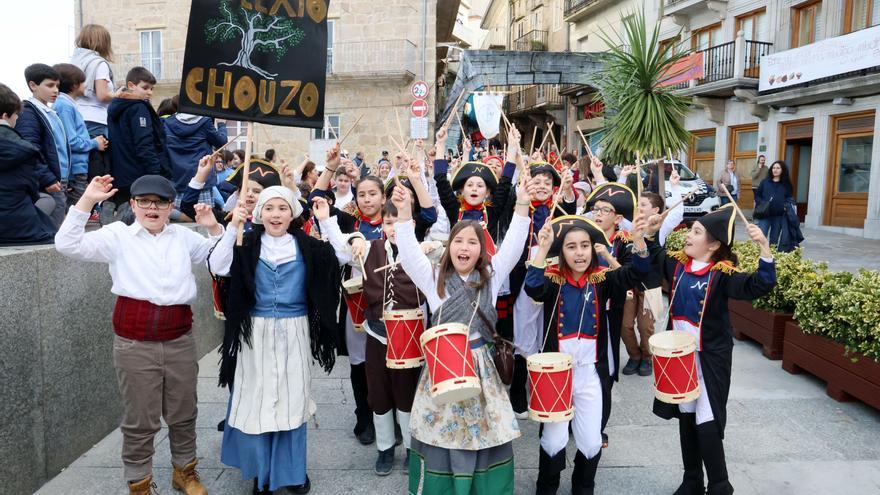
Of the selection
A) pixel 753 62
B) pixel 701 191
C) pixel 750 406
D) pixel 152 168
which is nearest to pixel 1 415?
pixel 152 168

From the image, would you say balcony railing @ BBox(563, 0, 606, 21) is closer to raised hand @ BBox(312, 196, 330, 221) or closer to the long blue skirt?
raised hand @ BBox(312, 196, 330, 221)

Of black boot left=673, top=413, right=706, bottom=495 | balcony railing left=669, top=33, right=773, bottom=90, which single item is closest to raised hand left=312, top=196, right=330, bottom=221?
black boot left=673, top=413, right=706, bottom=495

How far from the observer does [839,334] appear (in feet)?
18.0

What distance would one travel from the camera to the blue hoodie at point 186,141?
682 centimetres

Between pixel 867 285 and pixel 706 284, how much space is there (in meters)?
2.46

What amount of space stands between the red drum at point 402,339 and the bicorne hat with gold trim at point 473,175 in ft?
6.35

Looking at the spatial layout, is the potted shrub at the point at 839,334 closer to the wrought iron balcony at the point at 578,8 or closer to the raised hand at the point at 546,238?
the raised hand at the point at 546,238

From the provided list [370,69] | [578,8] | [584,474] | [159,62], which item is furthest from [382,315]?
[578,8]

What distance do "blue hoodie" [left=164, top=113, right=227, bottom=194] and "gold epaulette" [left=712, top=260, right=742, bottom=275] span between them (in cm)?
511

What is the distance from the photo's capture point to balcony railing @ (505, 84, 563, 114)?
110 feet

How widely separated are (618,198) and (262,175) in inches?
118

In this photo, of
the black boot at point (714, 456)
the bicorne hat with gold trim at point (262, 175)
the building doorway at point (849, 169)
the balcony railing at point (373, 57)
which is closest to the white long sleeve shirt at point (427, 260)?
the black boot at point (714, 456)

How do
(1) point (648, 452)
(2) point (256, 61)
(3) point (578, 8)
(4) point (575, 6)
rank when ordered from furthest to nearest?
1. (4) point (575, 6)
2. (3) point (578, 8)
3. (1) point (648, 452)
4. (2) point (256, 61)

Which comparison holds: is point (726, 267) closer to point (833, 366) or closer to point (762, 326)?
point (833, 366)
